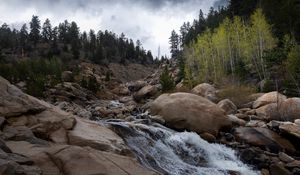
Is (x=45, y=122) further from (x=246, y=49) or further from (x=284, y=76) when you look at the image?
(x=246, y=49)

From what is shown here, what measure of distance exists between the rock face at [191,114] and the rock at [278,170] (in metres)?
5.59

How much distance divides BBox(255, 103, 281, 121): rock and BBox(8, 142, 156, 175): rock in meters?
19.7

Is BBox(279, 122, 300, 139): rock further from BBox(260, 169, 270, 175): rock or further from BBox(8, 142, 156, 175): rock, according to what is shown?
BBox(8, 142, 156, 175): rock

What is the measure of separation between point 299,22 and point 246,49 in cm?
702

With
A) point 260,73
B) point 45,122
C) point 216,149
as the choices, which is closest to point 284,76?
Result: point 260,73

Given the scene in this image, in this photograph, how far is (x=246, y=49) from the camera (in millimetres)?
52250

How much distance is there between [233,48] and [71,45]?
6404cm

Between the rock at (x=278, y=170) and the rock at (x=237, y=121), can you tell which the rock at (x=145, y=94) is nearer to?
the rock at (x=237, y=121)

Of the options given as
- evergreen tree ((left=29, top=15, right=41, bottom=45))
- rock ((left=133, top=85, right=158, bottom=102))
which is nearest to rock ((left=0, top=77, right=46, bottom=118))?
rock ((left=133, top=85, right=158, bottom=102))

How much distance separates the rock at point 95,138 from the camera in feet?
45.9

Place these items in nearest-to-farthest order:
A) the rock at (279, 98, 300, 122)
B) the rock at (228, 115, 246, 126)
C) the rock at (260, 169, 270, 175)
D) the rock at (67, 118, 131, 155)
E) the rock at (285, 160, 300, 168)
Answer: the rock at (67, 118, 131, 155)
the rock at (260, 169, 270, 175)
the rock at (285, 160, 300, 168)
the rock at (228, 115, 246, 126)
the rock at (279, 98, 300, 122)

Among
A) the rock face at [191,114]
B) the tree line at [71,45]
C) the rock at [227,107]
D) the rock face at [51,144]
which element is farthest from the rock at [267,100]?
the tree line at [71,45]

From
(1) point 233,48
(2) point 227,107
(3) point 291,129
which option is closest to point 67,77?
(1) point 233,48

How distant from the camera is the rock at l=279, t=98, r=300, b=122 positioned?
29297mm
